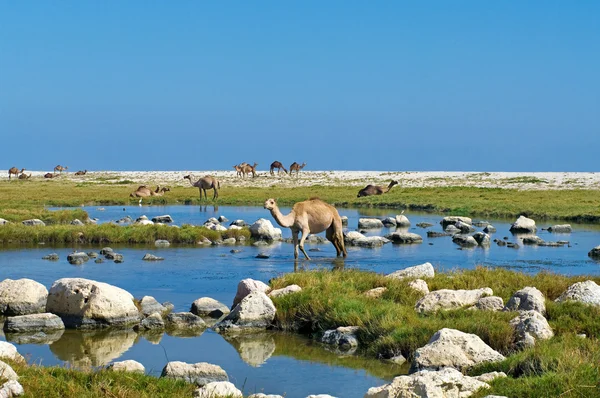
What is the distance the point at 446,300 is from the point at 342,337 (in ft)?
6.54

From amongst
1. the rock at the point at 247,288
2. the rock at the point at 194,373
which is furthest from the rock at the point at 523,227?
the rock at the point at 194,373

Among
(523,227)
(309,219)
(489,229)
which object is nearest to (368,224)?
(489,229)

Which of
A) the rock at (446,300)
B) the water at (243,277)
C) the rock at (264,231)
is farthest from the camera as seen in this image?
the rock at (264,231)

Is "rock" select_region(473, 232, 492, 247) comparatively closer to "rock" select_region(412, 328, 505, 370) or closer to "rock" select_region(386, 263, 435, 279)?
"rock" select_region(386, 263, 435, 279)

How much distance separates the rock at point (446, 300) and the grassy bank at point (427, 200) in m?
22.7

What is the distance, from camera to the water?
10227 mm

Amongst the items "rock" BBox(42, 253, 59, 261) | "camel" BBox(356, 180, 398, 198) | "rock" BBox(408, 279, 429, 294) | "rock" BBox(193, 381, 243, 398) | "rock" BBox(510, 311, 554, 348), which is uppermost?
"camel" BBox(356, 180, 398, 198)

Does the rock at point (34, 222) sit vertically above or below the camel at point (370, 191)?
below

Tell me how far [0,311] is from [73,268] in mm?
5634

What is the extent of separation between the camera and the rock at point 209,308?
13.6 metres

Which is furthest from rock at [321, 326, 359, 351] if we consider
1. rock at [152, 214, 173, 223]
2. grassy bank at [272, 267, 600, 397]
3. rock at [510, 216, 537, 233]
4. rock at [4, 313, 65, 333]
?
rock at [152, 214, 173, 223]

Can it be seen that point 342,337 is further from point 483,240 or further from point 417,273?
point 483,240

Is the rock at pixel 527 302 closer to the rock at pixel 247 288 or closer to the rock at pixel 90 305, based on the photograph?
the rock at pixel 247 288

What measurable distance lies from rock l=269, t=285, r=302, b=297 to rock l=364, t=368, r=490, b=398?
5736 millimetres
